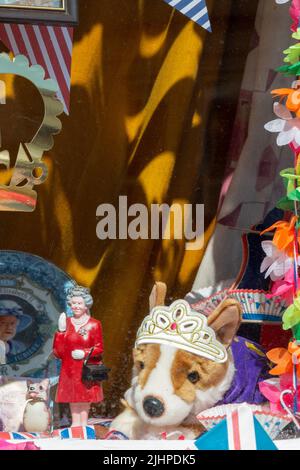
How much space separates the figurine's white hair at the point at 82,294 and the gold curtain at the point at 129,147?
0.02 meters

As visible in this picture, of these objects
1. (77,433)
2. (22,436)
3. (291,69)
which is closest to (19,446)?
(22,436)

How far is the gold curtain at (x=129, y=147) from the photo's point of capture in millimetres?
3725

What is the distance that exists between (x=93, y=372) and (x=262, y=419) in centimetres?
64

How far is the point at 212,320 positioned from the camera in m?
3.69

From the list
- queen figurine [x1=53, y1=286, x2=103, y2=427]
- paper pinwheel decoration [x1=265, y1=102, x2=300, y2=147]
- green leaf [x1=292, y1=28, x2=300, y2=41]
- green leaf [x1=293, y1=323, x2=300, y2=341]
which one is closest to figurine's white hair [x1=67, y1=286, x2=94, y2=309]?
queen figurine [x1=53, y1=286, x2=103, y2=427]

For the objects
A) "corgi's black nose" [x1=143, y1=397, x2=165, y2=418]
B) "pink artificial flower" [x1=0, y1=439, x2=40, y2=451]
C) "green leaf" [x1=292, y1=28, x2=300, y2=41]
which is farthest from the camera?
"corgi's black nose" [x1=143, y1=397, x2=165, y2=418]

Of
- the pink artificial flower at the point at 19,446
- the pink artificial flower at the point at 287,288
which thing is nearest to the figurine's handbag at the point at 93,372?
the pink artificial flower at the point at 19,446

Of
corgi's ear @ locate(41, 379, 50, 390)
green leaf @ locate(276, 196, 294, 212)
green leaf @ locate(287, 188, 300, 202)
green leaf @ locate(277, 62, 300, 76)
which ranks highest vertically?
green leaf @ locate(277, 62, 300, 76)

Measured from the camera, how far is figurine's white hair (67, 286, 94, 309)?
12.2ft

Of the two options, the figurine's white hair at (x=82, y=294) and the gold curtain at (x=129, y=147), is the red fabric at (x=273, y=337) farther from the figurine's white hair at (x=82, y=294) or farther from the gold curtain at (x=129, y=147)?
the figurine's white hair at (x=82, y=294)

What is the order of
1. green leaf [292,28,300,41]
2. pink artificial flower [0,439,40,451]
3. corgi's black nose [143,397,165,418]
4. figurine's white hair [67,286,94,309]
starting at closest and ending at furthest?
pink artificial flower [0,439,40,451] < green leaf [292,28,300,41] < corgi's black nose [143,397,165,418] < figurine's white hair [67,286,94,309]

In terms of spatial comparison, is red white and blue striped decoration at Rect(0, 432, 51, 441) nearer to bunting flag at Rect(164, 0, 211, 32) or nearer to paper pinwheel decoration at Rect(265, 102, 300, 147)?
paper pinwheel decoration at Rect(265, 102, 300, 147)

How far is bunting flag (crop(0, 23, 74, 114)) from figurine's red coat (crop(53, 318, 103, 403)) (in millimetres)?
818

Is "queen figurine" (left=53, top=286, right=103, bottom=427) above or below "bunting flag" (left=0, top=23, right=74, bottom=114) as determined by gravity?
below
